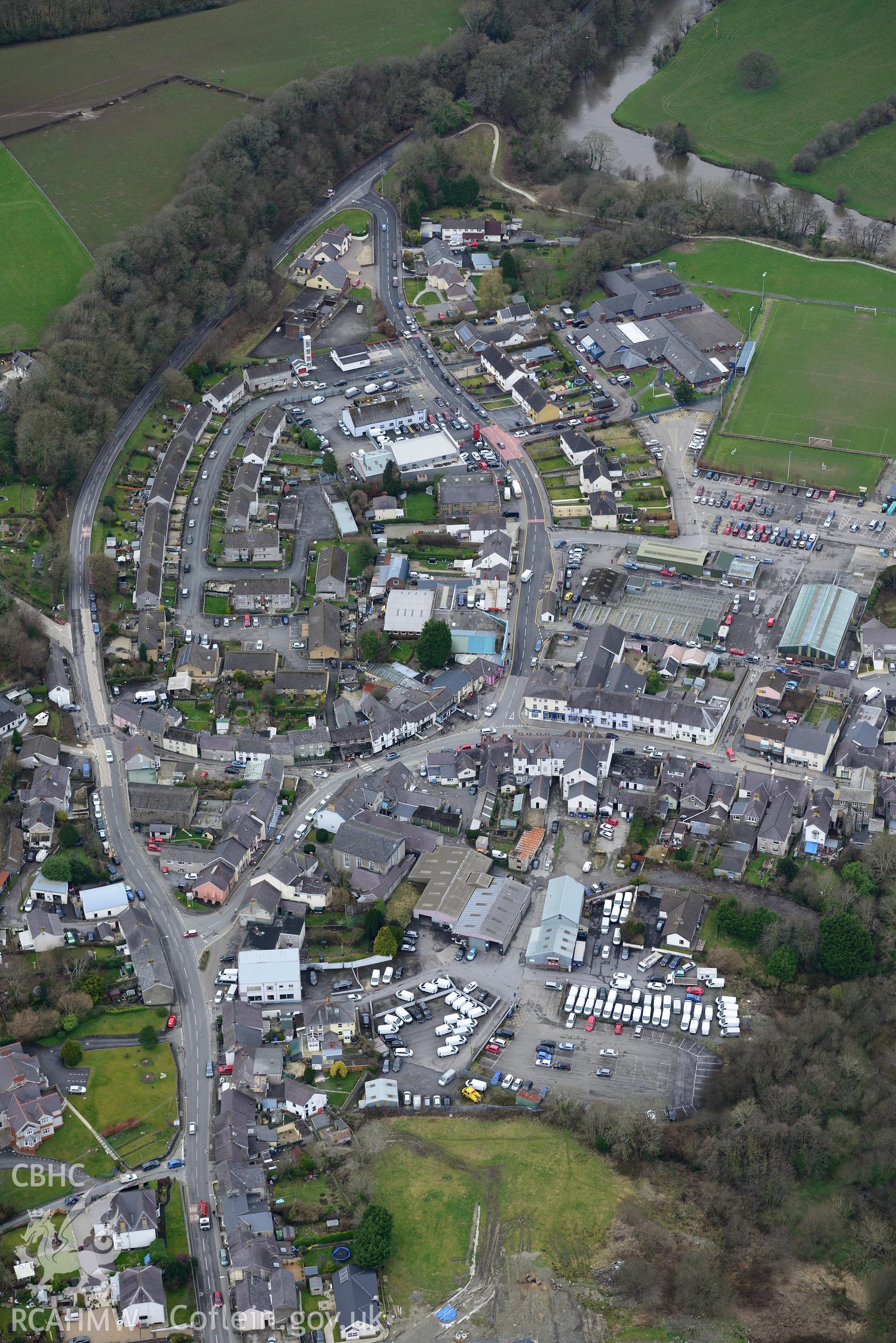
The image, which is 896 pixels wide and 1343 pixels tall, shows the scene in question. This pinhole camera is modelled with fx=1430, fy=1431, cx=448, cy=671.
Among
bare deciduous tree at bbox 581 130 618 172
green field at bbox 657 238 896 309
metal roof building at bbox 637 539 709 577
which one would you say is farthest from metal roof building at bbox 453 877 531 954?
bare deciduous tree at bbox 581 130 618 172

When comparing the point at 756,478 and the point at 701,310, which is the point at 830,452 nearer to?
the point at 756,478

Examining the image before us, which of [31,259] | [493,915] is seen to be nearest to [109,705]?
[493,915]

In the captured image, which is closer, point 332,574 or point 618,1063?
point 618,1063

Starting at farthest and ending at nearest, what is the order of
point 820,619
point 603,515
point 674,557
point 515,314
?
point 515,314 < point 603,515 < point 674,557 < point 820,619

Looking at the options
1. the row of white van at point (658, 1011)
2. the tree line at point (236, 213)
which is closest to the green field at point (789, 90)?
the tree line at point (236, 213)

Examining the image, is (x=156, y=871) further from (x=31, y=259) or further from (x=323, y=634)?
(x=31, y=259)

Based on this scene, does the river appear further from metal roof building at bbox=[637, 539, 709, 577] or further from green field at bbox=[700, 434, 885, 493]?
metal roof building at bbox=[637, 539, 709, 577]
